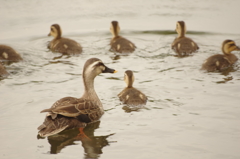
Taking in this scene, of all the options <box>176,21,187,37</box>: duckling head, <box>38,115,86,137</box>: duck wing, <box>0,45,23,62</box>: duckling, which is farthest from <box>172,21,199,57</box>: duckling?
<box>38,115,86,137</box>: duck wing

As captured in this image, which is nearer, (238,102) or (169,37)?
(238,102)

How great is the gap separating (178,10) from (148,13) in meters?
0.95

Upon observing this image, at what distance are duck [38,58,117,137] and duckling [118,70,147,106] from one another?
0.53 meters

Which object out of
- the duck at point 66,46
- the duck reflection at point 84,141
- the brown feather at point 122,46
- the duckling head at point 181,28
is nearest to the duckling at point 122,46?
the brown feather at point 122,46

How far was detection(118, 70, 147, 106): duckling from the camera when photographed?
6.67 metres

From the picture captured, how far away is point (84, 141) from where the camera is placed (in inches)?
218

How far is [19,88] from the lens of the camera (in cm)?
739

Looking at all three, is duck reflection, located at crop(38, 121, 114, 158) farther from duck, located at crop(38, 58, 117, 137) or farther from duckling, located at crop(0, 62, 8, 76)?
duckling, located at crop(0, 62, 8, 76)

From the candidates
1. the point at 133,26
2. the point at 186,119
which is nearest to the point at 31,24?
the point at 133,26

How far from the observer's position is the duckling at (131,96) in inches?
263

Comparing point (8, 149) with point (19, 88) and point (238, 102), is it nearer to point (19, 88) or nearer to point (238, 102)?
point (19, 88)

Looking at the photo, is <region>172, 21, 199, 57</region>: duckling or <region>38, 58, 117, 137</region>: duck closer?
<region>38, 58, 117, 137</region>: duck

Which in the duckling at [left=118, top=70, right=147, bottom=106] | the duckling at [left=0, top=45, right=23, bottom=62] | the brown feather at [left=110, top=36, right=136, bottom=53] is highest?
the brown feather at [left=110, top=36, right=136, bottom=53]

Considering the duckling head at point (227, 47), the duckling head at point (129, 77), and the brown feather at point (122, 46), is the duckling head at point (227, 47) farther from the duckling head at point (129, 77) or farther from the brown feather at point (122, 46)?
the duckling head at point (129, 77)
